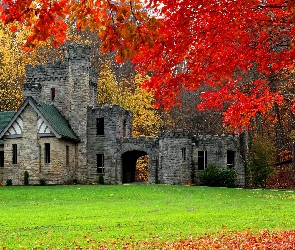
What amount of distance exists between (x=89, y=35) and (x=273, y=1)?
39.6m

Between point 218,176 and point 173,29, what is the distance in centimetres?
2559

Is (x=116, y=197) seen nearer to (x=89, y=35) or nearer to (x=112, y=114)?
(x=112, y=114)

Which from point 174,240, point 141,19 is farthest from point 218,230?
point 141,19

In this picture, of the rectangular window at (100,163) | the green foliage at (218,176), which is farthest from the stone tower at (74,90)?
the green foliage at (218,176)

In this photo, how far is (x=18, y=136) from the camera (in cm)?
3431

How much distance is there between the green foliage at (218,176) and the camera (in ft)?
111

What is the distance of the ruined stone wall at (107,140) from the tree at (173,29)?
24.0 meters

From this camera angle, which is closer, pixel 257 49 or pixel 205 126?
pixel 257 49

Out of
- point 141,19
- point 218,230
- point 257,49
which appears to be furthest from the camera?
point 218,230

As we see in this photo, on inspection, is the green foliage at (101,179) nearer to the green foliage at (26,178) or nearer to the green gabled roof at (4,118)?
the green foliage at (26,178)

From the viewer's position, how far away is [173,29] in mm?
9180

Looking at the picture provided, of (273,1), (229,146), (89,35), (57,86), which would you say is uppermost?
(89,35)

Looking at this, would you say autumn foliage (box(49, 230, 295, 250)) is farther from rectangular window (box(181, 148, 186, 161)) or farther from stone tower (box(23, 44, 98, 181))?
stone tower (box(23, 44, 98, 181))

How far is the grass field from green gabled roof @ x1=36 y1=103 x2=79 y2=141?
10.4m
